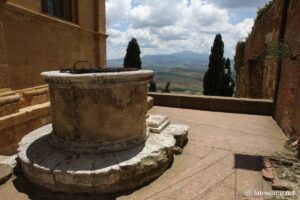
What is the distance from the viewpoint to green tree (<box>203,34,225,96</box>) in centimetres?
2183

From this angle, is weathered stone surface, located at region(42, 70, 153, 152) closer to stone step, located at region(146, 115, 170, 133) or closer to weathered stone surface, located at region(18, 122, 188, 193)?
weathered stone surface, located at region(18, 122, 188, 193)

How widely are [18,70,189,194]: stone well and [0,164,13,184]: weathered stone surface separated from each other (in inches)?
10.3

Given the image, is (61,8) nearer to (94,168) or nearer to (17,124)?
(17,124)

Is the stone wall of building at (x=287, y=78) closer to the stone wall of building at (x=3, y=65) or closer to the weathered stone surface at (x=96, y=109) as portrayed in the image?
the weathered stone surface at (x=96, y=109)

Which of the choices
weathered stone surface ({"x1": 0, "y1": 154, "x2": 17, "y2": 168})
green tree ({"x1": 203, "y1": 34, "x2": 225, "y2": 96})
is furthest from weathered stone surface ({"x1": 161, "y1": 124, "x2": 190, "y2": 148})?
green tree ({"x1": 203, "y1": 34, "x2": 225, "y2": 96})

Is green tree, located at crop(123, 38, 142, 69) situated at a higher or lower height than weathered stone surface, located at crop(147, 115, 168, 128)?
higher

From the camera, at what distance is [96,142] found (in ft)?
12.6

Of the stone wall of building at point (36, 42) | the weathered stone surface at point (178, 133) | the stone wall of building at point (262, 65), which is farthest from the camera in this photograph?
the stone wall of building at point (262, 65)

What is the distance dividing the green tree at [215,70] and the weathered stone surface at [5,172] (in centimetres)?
1951

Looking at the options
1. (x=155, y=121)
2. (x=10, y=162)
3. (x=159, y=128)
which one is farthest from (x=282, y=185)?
(x=10, y=162)

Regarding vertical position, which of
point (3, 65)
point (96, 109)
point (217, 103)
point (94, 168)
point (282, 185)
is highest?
point (3, 65)

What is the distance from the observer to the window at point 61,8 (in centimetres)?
768

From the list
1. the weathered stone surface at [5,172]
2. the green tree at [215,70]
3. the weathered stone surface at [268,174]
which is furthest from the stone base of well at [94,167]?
the green tree at [215,70]

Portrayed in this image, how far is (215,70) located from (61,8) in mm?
16145
